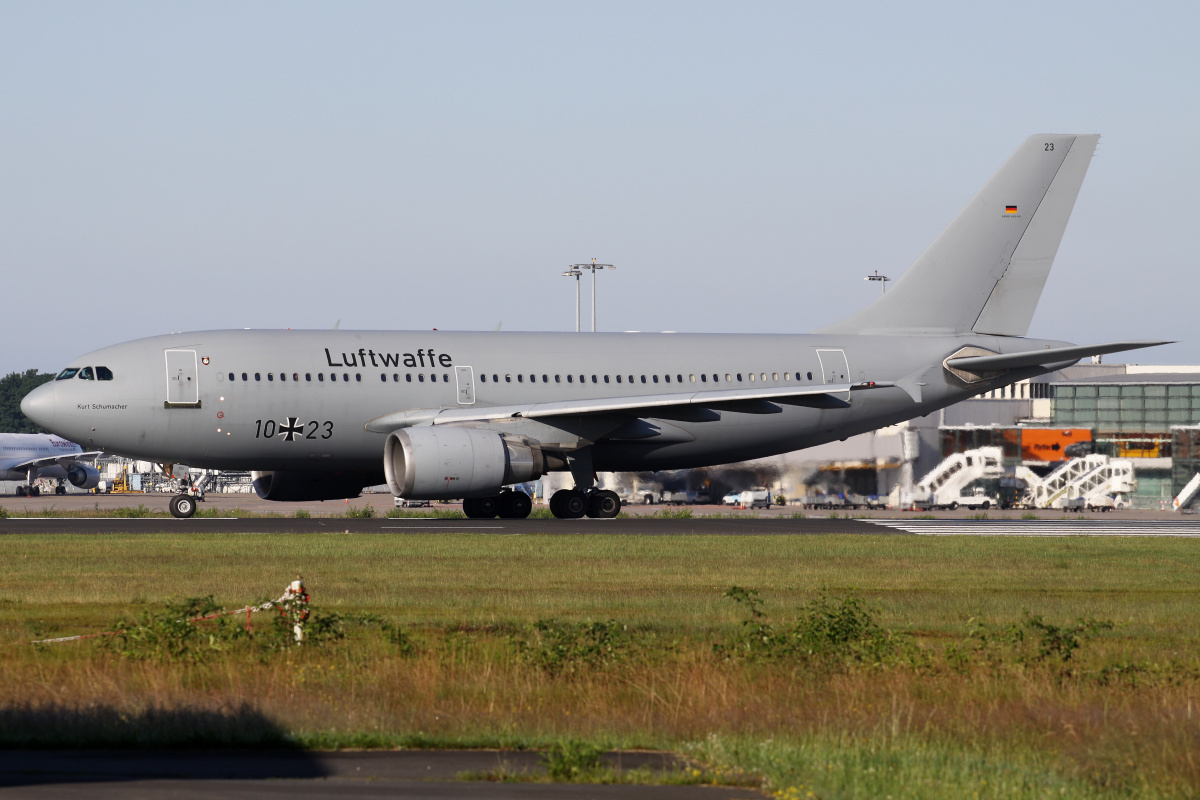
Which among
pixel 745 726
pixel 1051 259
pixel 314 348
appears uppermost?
pixel 1051 259

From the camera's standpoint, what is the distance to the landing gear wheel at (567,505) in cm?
3588

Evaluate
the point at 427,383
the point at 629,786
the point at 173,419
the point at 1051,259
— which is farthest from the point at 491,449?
the point at 629,786

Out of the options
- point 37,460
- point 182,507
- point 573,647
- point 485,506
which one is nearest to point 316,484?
point 182,507

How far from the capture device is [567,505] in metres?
35.9

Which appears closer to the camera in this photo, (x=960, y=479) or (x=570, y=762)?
(x=570, y=762)

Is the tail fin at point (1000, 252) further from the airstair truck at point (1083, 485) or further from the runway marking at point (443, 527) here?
the airstair truck at point (1083, 485)

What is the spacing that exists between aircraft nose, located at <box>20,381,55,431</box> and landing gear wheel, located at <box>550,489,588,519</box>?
12.0 meters

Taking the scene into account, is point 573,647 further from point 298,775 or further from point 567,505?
point 567,505

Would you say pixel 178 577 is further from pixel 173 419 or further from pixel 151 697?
pixel 173 419

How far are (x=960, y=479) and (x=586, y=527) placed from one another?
2464cm

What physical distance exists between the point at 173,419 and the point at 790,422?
1581 cm

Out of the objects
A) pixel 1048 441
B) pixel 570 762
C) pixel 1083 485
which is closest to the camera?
pixel 570 762

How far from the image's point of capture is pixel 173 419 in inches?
1302

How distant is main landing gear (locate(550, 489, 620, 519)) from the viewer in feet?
118
